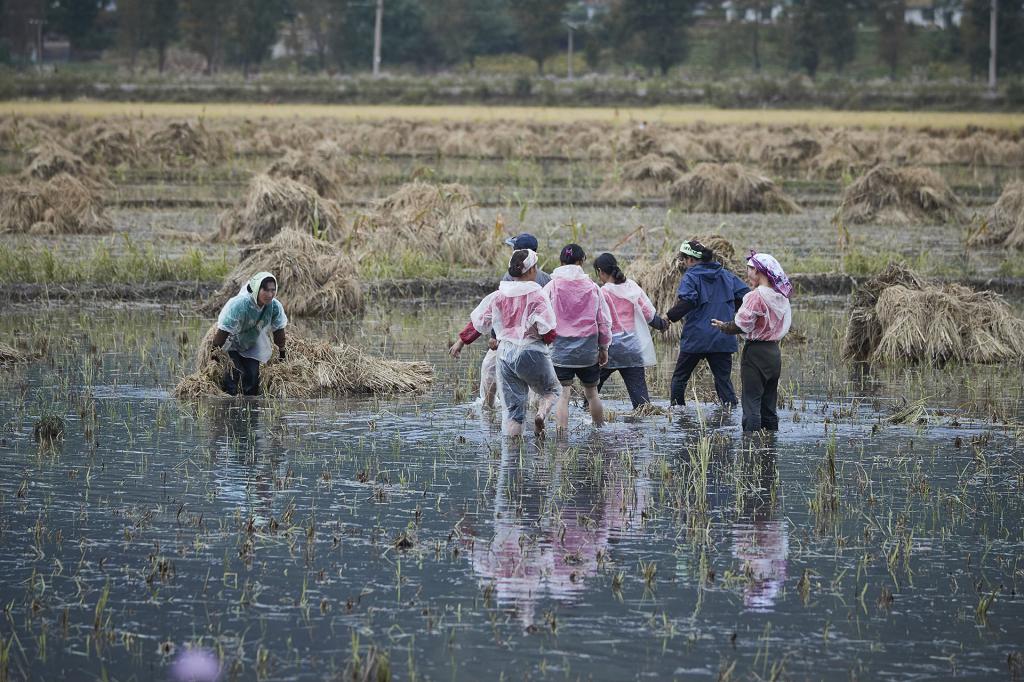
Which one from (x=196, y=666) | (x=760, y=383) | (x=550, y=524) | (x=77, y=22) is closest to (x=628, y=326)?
(x=760, y=383)

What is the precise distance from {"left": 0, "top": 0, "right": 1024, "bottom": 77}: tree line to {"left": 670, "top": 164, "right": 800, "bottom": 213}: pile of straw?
234ft

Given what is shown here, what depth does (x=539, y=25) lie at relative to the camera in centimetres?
10294

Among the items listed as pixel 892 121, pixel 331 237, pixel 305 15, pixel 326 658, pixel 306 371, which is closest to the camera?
pixel 326 658

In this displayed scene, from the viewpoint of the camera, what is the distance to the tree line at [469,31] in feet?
330

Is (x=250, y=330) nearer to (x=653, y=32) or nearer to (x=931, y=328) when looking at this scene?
(x=931, y=328)

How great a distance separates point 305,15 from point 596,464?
9826 centimetres

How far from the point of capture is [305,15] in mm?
105188

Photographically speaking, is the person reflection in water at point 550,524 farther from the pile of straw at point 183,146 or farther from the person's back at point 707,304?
the pile of straw at point 183,146

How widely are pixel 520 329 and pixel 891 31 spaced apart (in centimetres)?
10141

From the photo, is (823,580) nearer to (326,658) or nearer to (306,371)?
(326,658)

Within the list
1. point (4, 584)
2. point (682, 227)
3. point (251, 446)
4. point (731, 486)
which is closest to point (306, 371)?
point (251, 446)

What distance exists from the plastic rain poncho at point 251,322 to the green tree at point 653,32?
90449 mm

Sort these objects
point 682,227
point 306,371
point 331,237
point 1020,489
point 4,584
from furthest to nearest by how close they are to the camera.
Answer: point 682,227, point 331,237, point 306,371, point 1020,489, point 4,584

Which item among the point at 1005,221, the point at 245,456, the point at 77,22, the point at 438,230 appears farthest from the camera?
the point at 77,22
